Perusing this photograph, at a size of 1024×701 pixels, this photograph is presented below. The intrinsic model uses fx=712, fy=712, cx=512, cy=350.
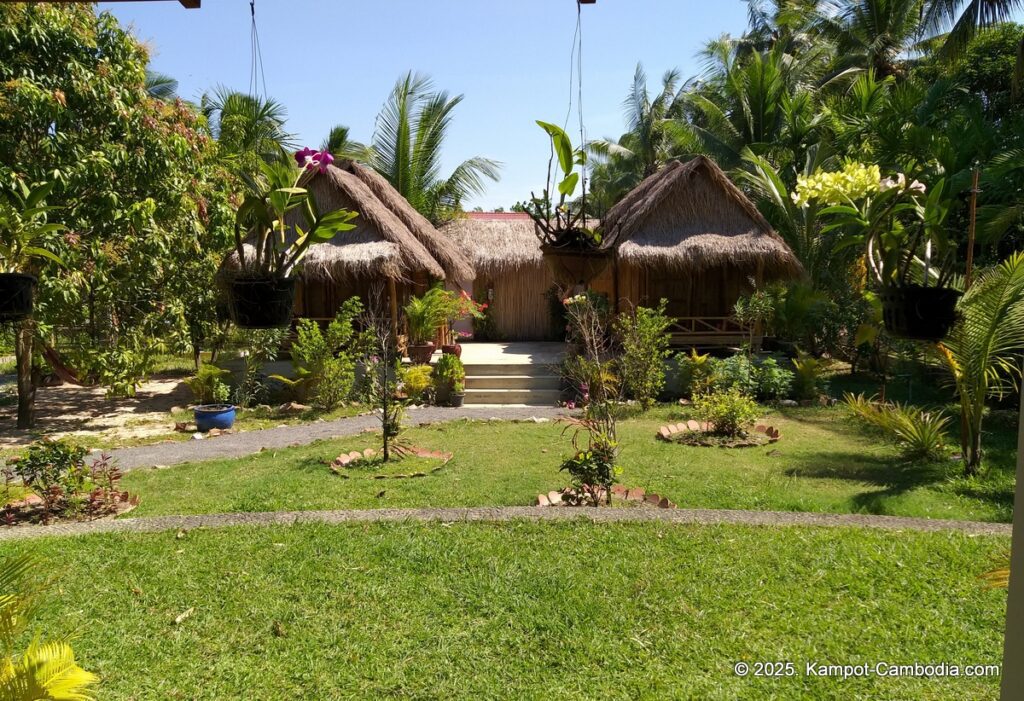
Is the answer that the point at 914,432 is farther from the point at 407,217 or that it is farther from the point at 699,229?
the point at 407,217

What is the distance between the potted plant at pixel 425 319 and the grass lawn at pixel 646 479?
403 centimetres

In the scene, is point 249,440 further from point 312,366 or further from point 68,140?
→ point 68,140

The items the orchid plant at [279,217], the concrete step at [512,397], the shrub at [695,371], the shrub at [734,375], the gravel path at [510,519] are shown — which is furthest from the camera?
the concrete step at [512,397]

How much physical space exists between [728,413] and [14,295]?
7.50m

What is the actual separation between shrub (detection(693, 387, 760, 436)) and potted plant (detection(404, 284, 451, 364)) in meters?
5.51

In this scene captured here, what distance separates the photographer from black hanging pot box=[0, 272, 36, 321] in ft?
10.3

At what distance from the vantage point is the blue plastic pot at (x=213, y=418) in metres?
10.2

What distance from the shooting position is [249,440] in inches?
377

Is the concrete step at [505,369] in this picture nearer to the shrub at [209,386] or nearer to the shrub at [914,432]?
the shrub at [209,386]

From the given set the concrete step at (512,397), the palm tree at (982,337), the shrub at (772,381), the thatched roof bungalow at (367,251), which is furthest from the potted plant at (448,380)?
the palm tree at (982,337)

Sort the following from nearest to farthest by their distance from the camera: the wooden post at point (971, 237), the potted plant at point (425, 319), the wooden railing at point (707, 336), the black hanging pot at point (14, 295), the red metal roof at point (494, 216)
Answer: the black hanging pot at point (14, 295), the wooden post at point (971, 237), the potted plant at point (425, 319), the wooden railing at point (707, 336), the red metal roof at point (494, 216)

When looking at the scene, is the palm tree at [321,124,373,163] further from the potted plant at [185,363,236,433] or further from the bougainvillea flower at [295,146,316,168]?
the bougainvillea flower at [295,146,316,168]

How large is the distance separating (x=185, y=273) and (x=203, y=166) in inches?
70.2

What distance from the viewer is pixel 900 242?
3.45m
